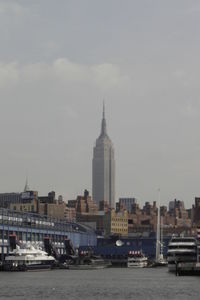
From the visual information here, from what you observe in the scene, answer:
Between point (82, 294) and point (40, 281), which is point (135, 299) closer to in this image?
point (82, 294)

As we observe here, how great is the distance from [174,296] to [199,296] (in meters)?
3.50

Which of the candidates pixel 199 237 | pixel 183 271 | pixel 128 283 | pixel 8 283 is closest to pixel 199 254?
pixel 199 237

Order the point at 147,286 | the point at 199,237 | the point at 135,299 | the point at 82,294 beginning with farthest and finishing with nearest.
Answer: the point at 199,237
the point at 147,286
the point at 82,294
the point at 135,299

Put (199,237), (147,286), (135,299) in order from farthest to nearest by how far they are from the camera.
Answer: (199,237) → (147,286) → (135,299)

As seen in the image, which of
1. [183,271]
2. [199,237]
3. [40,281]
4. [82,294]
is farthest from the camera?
[199,237]

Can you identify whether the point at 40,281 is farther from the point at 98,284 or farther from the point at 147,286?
the point at 147,286

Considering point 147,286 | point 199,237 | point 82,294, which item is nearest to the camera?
point 82,294

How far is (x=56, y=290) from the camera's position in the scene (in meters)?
133

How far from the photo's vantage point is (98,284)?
150m

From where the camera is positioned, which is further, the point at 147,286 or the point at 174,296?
the point at 147,286

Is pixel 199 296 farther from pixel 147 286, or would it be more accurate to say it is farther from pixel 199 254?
pixel 199 254

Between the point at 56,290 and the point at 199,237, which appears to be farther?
the point at 199,237

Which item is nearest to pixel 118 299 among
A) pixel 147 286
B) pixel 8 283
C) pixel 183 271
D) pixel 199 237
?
pixel 147 286

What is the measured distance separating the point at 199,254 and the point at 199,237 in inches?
179
